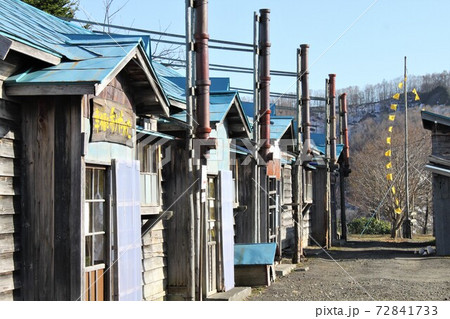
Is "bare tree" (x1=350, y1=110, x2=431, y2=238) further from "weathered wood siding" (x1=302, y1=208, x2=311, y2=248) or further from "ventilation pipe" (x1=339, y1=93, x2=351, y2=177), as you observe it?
"weathered wood siding" (x1=302, y1=208, x2=311, y2=248)

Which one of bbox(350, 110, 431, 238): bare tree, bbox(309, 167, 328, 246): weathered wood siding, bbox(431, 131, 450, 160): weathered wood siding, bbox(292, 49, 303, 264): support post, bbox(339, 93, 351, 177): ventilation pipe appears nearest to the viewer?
bbox(292, 49, 303, 264): support post

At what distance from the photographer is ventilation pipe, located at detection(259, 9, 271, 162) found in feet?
61.4

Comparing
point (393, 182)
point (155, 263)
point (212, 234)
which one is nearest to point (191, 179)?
point (155, 263)

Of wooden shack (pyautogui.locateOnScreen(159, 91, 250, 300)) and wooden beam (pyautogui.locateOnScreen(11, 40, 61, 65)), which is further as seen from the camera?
wooden shack (pyautogui.locateOnScreen(159, 91, 250, 300))

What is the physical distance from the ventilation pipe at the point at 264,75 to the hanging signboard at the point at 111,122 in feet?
27.1

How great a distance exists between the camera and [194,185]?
1301cm

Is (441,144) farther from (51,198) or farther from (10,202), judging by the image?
(10,202)

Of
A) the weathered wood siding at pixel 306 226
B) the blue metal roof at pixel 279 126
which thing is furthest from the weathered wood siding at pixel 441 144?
the blue metal roof at pixel 279 126

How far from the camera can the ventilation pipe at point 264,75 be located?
61.4ft

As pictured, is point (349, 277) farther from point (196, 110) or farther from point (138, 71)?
point (138, 71)

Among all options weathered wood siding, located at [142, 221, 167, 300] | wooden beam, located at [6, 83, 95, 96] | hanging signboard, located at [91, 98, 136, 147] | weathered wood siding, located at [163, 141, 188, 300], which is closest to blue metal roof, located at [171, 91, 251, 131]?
weathered wood siding, located at [163, 141, 188, 300]

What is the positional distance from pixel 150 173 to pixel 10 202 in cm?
455

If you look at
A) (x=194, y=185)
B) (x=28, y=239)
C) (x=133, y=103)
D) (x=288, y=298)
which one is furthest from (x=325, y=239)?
(x=28, y=239)

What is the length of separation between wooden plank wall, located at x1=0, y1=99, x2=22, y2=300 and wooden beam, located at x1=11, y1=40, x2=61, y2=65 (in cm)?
61
